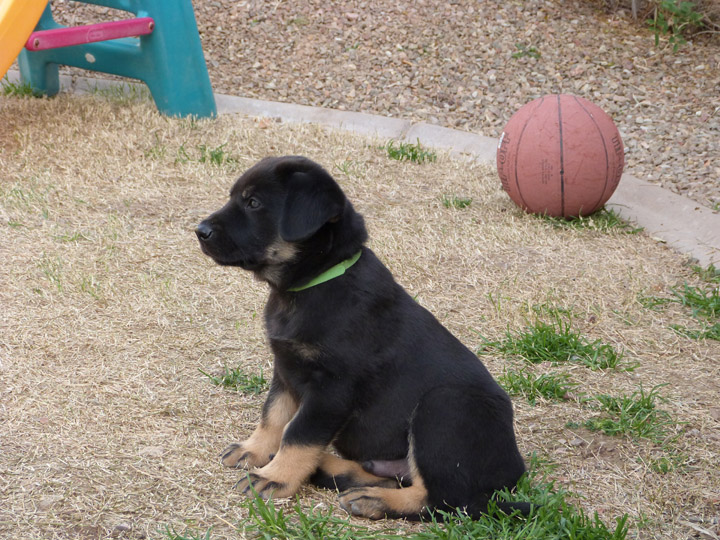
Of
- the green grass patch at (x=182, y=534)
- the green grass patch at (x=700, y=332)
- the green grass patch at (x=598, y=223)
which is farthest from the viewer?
the green grass patch at (x=598, y=223)

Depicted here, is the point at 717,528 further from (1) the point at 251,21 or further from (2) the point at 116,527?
(1) the point at 251,21

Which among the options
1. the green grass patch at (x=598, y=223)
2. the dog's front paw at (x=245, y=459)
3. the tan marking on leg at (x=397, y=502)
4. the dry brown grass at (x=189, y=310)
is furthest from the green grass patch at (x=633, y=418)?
the green grass patch at (x=598, y=223)

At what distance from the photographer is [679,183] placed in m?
6.95

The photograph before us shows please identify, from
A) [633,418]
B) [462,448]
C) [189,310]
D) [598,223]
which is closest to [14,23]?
[189,310]

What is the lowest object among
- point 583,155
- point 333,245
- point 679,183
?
point 679,183

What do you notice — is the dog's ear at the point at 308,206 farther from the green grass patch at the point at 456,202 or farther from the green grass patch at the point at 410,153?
the green grass patch at the point at 410,153

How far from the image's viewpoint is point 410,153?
7320mm

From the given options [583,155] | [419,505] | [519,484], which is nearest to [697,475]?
[519,484]

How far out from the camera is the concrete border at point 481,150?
6.00 metres

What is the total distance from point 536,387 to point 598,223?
2.53 m

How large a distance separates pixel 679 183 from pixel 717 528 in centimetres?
441

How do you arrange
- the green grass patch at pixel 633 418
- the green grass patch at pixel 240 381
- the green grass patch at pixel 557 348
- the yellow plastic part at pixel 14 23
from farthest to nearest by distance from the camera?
1. the yellow plastic part at pixel 14 23
2. the green grass patch at pixel 557 348
3. the green grass patch at pixel 240 381
4. the green grass patch at pixel 633 418

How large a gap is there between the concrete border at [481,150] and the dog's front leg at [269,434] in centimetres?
348

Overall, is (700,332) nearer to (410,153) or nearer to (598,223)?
(598,223)
